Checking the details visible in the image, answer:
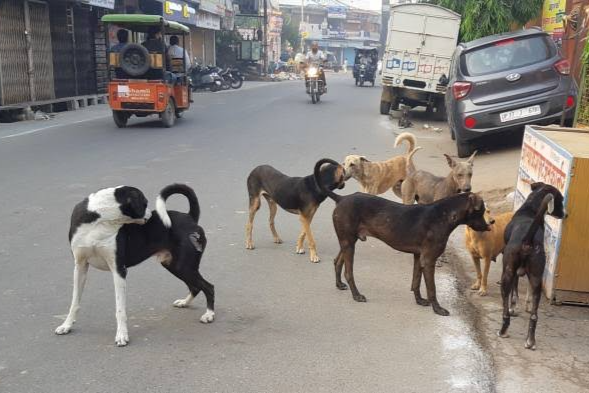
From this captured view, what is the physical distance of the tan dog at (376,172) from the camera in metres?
6.85

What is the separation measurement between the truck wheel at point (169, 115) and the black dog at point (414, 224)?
35.8 feet

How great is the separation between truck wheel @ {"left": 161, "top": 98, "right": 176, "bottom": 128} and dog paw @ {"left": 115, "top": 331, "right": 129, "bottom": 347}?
11.6 metres

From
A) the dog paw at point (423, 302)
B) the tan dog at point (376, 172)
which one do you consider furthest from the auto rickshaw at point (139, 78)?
the dog paw at point (423, 302)

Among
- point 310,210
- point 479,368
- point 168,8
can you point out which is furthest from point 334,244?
point 168,8

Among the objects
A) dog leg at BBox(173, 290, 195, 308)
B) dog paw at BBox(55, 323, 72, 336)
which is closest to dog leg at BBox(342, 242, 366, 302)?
dog leg at BBox(173, 290, 195, 308)

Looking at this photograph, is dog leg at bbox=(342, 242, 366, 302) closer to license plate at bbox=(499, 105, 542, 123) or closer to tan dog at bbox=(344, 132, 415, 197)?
tan dog at bbox=(344, 132, 415, 197)

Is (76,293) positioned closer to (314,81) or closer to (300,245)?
(300,245)

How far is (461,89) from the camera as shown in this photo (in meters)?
10.3

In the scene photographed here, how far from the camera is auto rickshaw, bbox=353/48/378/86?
37406 mm

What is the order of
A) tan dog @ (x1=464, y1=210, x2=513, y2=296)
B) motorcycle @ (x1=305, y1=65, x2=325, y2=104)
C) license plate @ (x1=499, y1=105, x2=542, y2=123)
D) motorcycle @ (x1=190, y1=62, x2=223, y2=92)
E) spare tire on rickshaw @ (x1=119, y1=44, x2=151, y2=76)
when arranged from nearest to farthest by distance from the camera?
tan dog @ (x1=464, y1=210, x2=513, y2=296) → license plate @ (x1=499, y1=105, x2=542, y2=123) → spare tire on rickshaw @ (x1=119, y1=44, x2=151, y2=76) → motorcycle @ (x1=305, y1=65, x2=325, y2=104) → motorcycle @ (x1=190, y1=62, x2=223, y2=92)

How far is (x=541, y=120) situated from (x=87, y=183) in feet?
24.5

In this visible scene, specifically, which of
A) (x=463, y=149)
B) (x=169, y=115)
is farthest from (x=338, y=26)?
(x=463, y=149)

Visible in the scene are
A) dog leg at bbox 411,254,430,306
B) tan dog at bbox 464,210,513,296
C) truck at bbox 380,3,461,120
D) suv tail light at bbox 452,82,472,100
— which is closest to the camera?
dog leg at bbox 411,254,430,306

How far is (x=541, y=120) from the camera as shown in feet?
33.1
